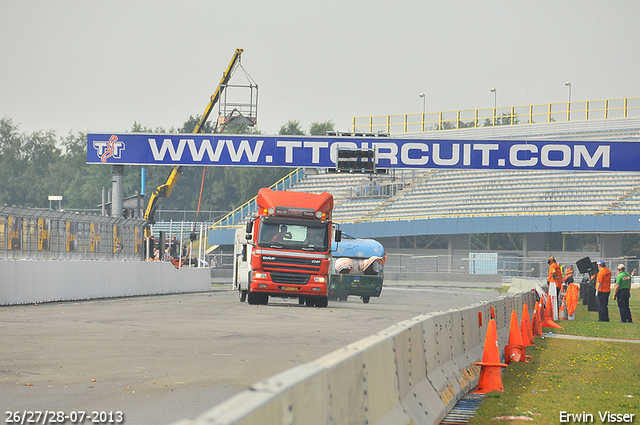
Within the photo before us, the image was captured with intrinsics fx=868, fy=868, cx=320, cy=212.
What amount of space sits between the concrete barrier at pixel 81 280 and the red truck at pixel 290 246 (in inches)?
207

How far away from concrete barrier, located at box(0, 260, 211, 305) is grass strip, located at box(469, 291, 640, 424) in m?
13.4

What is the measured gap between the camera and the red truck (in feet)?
80.1

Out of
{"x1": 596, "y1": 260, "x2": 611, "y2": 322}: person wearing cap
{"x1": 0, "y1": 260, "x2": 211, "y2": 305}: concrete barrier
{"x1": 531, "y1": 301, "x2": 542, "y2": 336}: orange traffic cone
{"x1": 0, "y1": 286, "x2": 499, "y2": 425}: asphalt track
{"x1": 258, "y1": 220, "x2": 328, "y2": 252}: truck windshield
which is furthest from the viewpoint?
{"x1": 258, "y1": 220, "x2": 328, "y2": 252}: truck windshield

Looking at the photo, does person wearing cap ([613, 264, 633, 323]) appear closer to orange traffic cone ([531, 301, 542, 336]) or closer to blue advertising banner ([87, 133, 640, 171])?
orange traffic cone ([531, 301, 542, 336])

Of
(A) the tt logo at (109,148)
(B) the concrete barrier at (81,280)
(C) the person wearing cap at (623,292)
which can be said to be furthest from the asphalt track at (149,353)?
(A) the tt logo at (109,148)

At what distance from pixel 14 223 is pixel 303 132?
91.6 metres

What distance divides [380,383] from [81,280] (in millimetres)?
21454

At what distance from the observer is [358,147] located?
1394 inches

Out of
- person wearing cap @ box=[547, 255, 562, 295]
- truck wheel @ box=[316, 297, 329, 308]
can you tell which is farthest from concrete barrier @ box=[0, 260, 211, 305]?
person wearing cap @ box=[547, 255, 562, 295]

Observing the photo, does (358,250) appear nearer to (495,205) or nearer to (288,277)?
(288,277)

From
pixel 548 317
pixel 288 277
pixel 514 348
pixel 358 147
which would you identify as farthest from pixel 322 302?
pixel 514 348

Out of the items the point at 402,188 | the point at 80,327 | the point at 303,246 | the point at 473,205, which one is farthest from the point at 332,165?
the point at 402,188

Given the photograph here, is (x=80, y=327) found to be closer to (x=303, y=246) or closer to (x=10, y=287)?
(x=10, y=287)

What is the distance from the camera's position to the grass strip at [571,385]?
857cm
